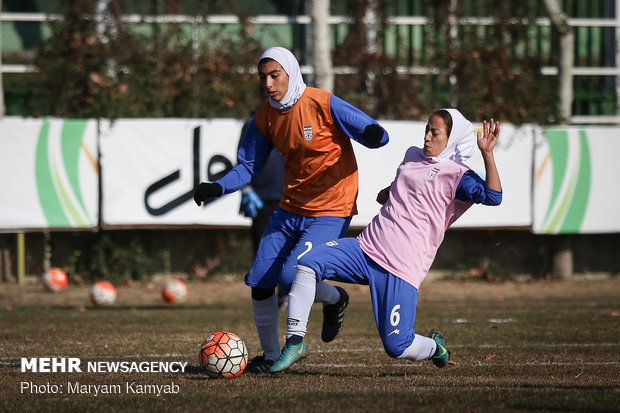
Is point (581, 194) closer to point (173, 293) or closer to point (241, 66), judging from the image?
point (241, 66)

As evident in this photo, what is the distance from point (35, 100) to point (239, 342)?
12090mm

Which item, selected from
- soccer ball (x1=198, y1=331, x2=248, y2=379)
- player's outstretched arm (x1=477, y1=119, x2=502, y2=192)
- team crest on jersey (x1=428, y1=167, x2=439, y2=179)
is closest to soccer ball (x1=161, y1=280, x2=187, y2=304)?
soccer ball (x1=198, y1=331, x2=248, y2=379)

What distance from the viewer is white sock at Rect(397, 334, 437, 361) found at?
626cm

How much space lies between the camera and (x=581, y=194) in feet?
51.4

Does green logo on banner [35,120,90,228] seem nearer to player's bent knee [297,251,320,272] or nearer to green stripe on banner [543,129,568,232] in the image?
green stripe on banner [543,129,568,232]

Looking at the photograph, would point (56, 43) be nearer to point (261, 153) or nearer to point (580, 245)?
point (580, 245)

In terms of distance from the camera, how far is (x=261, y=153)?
7.17 metres

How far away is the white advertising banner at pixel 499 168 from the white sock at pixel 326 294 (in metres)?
8.17

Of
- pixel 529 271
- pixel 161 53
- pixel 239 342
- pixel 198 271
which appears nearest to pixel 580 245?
pixel 529 271

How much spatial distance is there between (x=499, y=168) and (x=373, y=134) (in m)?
9.41

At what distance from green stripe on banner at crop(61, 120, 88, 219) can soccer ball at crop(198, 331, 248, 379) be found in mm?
8782

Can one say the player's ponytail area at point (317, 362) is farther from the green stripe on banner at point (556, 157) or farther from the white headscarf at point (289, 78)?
the green stripe on banner at point (556, 157)

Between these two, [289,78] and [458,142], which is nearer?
[458,142]

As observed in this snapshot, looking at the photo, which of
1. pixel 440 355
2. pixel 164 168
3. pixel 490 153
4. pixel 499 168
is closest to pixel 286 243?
pixel 440 355
